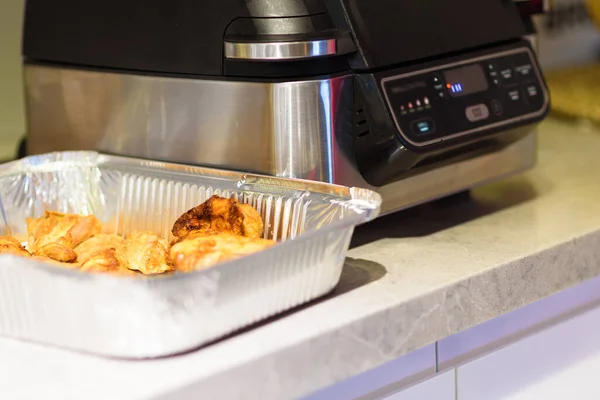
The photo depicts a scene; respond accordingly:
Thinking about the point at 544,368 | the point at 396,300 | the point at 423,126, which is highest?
the point at 423,126

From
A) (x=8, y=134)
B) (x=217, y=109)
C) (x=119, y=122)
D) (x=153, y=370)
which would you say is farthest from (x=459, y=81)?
(x=8, y=134)

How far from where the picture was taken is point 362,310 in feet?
2.62

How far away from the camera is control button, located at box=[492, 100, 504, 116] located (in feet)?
3.32

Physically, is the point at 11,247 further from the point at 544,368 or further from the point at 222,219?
the point at 544,368

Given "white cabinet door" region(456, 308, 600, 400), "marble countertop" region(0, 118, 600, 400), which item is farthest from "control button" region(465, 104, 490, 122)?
"white cabinet door" region(456, 308, 600, 400)

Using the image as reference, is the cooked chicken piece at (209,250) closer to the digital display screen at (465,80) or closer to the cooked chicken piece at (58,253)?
the cooked chicken piece at (58,253)

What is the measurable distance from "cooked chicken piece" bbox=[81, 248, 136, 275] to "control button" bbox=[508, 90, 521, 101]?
44 cm

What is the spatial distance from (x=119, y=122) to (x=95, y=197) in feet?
0.27

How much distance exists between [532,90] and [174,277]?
522mm

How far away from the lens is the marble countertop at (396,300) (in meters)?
0.70

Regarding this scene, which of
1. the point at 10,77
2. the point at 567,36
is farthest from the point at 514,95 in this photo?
the point at 567,36

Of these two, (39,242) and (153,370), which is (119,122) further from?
(153,370)

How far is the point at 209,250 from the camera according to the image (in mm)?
775

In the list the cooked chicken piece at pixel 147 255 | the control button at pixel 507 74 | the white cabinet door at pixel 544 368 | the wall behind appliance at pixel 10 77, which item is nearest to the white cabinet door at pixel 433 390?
the white cabinet door at pixel 544 368
